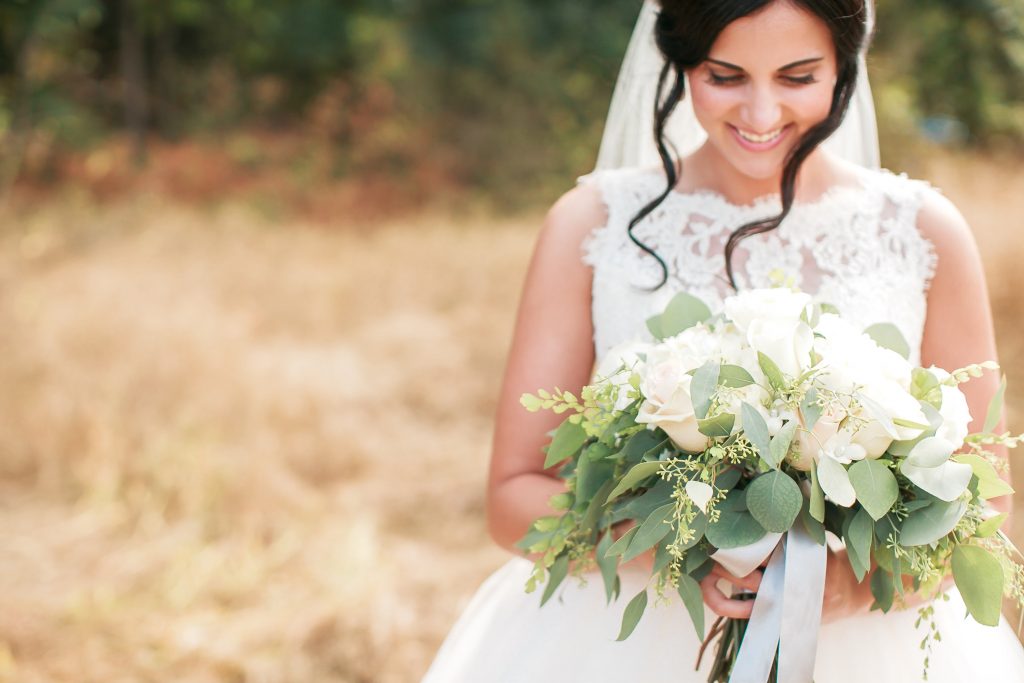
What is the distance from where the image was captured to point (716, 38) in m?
1.76

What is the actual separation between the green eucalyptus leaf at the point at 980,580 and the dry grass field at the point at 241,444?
2537mm

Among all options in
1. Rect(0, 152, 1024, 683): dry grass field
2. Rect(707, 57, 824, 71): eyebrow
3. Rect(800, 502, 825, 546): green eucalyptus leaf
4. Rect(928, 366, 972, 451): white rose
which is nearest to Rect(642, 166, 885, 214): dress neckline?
Rect(707, 57, 824, 71): eyebrow

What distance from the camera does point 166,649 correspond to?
11.6ft

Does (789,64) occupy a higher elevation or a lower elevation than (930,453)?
higher

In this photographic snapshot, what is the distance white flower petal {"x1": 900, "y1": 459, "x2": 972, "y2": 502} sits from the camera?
127 cm

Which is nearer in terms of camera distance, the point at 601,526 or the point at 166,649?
the point at 601,526

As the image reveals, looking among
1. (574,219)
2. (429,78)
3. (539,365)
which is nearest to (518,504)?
(539,365)

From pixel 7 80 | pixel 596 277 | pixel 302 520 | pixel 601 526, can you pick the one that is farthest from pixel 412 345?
pixel 7 80

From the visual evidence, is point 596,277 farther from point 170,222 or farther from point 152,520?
point 170,222

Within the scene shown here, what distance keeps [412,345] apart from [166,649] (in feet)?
11.0

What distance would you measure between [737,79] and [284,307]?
5498mm

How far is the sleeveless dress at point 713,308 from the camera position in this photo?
1.73m

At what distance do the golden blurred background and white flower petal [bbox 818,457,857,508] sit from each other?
155 cm

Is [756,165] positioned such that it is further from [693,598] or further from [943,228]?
[693,598]
